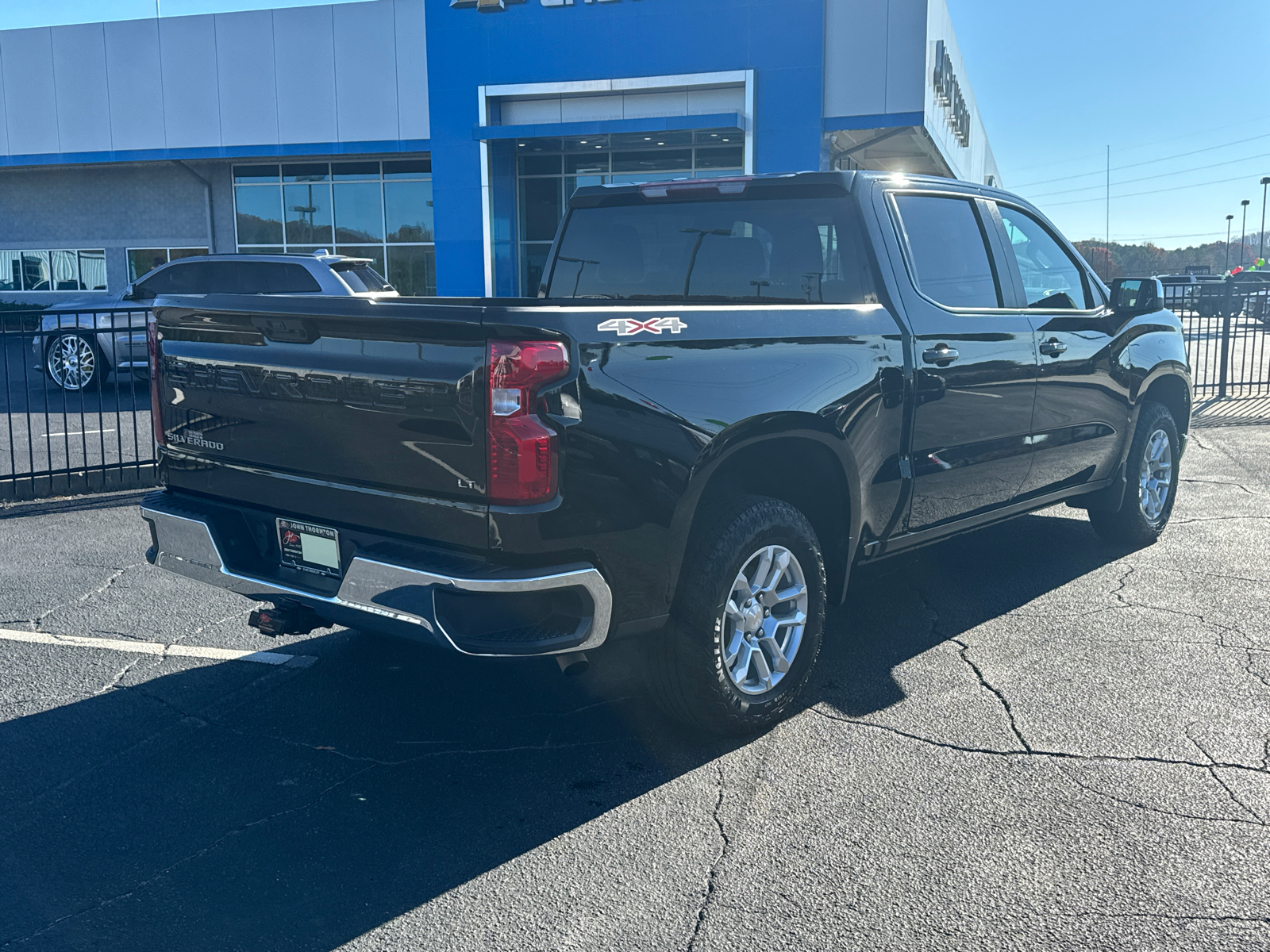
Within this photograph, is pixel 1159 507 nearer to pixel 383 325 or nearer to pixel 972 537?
pixel 972 537

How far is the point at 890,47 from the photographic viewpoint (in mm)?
21516

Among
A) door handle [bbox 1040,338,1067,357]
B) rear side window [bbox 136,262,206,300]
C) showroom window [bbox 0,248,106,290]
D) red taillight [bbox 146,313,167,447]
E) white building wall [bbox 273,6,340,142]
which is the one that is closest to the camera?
red taillight [bbox 146,313,167,447]

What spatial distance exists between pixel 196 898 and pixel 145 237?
112 ft

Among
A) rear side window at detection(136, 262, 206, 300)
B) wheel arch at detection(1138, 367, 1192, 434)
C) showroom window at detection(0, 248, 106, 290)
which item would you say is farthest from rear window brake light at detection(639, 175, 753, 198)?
showroom window at detection(0, 248, 106, 290)

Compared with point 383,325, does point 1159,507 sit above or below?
below

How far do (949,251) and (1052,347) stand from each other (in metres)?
0.89

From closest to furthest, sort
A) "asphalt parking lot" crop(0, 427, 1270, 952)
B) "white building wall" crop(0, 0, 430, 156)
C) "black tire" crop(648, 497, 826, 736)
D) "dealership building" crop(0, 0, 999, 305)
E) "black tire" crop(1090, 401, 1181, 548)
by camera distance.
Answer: "asphalt parking lot" crop(0, 427, 1270, 952)
"black tire" crop(648, 497, 826, 736)
"black tire" crop(1090, 401, 1181, 548)
"dealership building" crop(0, 0, 999, 305)
"white building wall" crop(0, 0, 430, 156)

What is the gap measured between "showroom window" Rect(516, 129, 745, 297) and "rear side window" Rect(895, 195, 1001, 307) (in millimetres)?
20312

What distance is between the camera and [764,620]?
416cm

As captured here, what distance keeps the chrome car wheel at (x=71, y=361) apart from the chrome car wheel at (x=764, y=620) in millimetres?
6776

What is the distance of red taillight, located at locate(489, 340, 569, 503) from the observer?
3205mm

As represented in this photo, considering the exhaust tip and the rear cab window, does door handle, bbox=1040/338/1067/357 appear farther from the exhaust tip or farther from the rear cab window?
the rear cab window

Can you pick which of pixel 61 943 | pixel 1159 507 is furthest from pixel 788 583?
pixel 1159 507

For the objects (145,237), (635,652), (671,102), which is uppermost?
(671,102)
